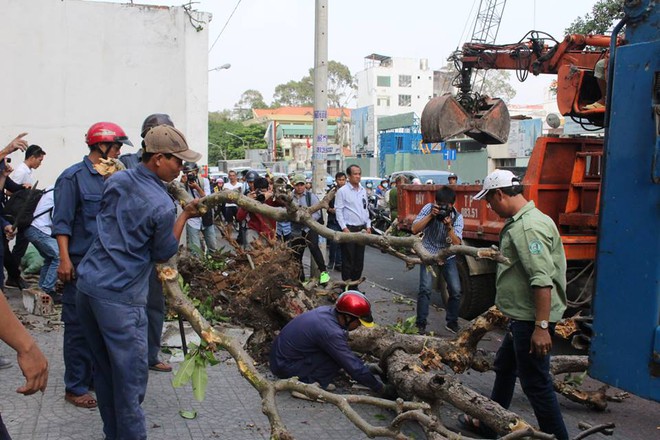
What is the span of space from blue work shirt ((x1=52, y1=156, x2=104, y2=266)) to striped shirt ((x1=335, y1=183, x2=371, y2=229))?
18.5 ft

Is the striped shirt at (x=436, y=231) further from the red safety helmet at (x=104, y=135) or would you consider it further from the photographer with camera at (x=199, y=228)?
the red safety helmet at (x=104, y=135)

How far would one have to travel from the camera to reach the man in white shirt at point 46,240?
25.5 feet

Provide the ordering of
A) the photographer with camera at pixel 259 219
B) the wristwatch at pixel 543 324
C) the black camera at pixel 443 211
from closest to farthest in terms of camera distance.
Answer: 1. the wristwatch at pixel 543 324
2. the black camera at pixel 443 211
3. the photographer with camera at pixel 259 219

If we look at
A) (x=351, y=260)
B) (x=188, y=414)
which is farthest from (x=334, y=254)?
(x=188, y=414)

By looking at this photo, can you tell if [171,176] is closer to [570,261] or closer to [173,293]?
[173,293]

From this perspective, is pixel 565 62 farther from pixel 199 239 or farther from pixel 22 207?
pixel 22 207

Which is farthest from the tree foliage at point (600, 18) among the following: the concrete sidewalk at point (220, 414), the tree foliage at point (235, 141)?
the tree foliage at point (235, 141)

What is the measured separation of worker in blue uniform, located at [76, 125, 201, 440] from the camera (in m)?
3.55

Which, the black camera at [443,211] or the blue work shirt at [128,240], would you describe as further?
the black camera at [443,211]

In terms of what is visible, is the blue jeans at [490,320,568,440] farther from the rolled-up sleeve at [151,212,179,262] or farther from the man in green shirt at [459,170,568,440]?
the rolled-up sleeve at [151,212,179,262]

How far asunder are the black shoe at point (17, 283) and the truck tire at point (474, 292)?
5.84 m

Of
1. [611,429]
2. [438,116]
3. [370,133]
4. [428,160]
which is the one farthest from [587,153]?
[370,133]

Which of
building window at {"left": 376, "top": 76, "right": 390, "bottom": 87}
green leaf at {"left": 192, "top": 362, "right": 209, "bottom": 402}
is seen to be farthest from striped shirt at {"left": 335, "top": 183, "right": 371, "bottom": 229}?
building window at {"left": 376, "top": 76, "right": 390, "bottom": 87}

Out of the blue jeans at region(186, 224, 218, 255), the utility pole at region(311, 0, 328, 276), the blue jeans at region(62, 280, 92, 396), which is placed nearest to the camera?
the blue jeans at region(62, 280, 92, 396)
